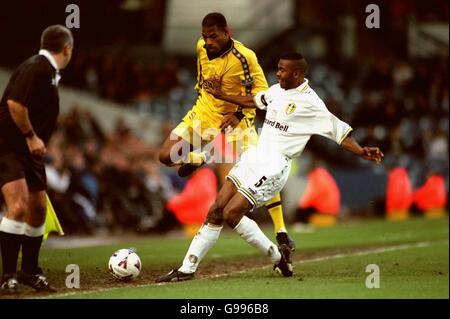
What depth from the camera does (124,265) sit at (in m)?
11.6

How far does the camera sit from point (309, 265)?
1378 centimetres

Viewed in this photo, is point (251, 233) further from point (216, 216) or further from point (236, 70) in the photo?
point (236, 70)

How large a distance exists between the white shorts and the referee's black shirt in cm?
219

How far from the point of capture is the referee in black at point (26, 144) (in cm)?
1056

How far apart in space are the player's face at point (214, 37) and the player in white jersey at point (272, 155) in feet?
3.52

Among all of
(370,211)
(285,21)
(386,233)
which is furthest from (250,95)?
(285,21)

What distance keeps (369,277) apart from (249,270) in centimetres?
217

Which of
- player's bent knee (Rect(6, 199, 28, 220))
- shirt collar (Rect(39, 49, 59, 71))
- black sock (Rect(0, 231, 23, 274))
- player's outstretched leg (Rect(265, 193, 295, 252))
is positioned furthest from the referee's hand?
player's outstretched leg (Rect(265, 193, 295, 252))

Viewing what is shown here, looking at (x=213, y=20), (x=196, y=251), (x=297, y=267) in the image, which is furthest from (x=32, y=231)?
(x=297, y=267)

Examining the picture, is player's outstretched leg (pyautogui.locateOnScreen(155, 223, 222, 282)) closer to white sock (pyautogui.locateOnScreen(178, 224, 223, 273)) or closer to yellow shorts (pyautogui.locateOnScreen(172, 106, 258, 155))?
white sock (pyautogui.locateOnScreen(178, 224, 223, 273))

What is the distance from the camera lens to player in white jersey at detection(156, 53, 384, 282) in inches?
453

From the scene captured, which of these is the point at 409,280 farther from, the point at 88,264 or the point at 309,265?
the point at 88,264

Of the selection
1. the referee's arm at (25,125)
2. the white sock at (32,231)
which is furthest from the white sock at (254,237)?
the referee's arm at (25,125)

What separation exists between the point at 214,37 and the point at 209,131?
1379 mm
